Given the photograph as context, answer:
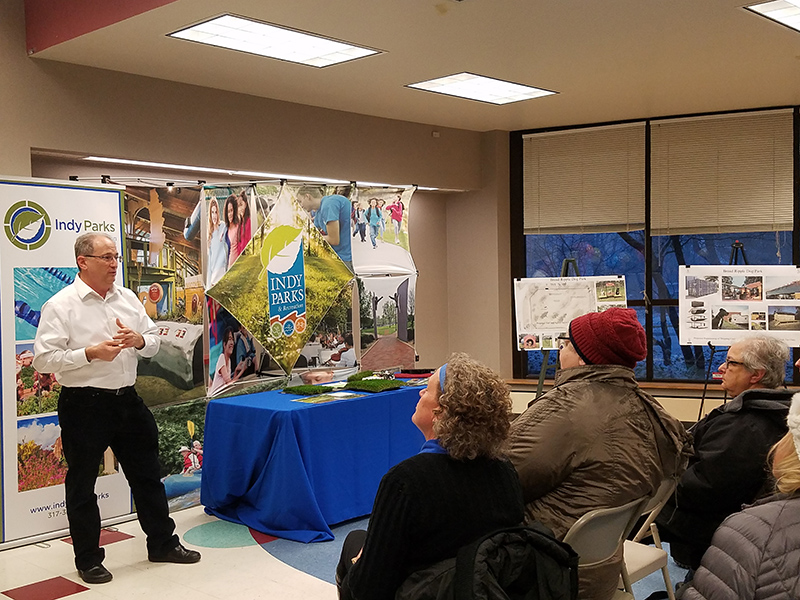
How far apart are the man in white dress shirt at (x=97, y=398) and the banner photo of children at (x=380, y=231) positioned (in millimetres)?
2383

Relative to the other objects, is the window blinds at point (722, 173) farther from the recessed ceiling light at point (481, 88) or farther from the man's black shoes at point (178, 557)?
the man's black shoes at point (178, 557)

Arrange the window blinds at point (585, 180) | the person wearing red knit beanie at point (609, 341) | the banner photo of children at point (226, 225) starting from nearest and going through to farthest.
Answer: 1. the person wearing red knit beanie at point (609, 341)
2. the banner photo of children at point (226, 225)
3. the window blinds at point (585, 180)

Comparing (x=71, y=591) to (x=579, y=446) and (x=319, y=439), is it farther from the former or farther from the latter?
(x=579, y=446)

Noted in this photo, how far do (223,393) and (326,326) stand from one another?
943 mm

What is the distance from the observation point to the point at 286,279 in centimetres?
557

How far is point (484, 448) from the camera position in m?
2.02

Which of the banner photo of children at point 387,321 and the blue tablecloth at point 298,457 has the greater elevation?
the banner photo of children at point 387,321

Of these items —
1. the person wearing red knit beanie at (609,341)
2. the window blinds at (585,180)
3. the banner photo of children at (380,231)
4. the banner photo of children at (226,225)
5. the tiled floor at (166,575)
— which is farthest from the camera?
the window blinds at (585,180)

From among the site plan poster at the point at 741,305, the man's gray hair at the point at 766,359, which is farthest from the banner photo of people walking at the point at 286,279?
the man's gray hair at the point at 766,359

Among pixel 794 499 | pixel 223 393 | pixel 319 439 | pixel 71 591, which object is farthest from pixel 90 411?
pixel 794 499

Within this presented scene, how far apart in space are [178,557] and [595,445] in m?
2.52

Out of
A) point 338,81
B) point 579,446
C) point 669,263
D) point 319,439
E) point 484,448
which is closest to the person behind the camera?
point 484,448

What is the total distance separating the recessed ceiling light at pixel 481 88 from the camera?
5.34m

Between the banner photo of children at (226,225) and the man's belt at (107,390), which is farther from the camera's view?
the banner photo of children at (226,225)
